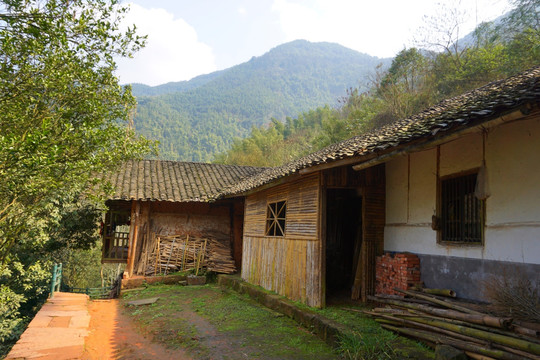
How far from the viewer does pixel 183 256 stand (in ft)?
43.1

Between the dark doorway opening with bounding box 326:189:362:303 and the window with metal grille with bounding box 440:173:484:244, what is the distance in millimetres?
4202

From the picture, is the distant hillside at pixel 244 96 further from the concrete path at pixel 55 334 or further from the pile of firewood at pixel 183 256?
the concrete path at pixel 55 334

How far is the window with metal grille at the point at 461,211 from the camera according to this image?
5.46m

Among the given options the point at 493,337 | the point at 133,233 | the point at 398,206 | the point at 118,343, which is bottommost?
the point at 118,343

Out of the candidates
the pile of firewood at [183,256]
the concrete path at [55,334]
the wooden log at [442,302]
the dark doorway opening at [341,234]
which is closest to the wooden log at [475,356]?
the wooden log at [442,302]

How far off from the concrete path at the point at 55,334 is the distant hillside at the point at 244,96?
71.0ft

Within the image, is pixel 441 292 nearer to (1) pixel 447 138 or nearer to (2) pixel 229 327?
(1) pixel 447 138

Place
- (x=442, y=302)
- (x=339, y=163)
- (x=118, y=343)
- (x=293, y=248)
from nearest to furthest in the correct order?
(x=442, y=302) < (x=339, y=163) < (x=118, y=343) < (x=293, y=248)

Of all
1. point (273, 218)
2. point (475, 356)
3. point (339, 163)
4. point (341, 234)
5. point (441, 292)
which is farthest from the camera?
point (341, 234)

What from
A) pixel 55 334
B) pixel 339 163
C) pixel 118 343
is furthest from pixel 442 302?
pixel 55 334

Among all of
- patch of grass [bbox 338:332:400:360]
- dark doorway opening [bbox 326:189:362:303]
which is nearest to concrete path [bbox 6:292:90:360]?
patch of grass [bbox 338:332:400:360]

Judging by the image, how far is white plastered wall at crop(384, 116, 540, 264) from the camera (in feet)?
14.7

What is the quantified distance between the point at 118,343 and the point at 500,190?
6807 millimetres

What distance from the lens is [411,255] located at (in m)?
6.64
